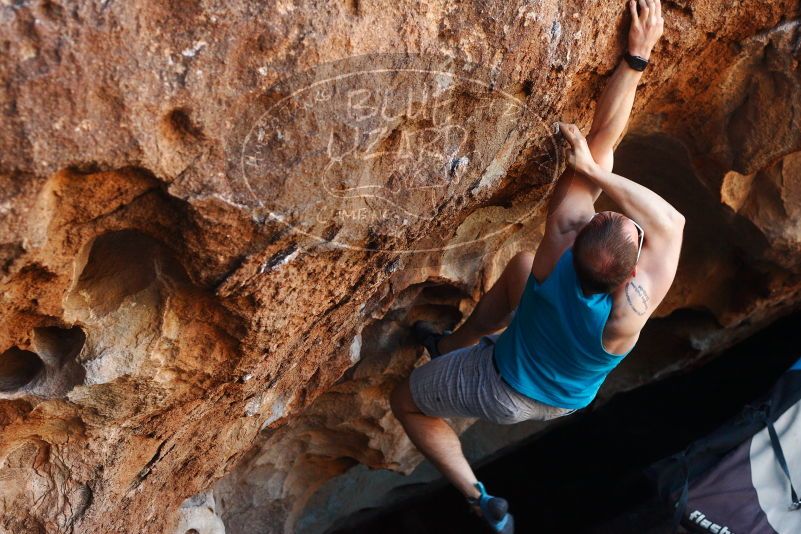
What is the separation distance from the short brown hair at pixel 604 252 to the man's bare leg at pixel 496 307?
1.49ft

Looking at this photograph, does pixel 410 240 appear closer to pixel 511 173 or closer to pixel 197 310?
pixel 511 173

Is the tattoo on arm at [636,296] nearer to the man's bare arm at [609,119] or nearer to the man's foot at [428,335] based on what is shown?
the man's bare arm at [609,119]

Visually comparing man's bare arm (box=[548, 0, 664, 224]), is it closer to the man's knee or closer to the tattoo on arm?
the tattoo on arm

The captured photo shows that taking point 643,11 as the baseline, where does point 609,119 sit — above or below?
below

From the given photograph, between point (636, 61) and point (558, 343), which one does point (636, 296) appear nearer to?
point (558, 343)

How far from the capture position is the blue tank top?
1.79 metres

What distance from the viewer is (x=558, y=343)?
195 cm

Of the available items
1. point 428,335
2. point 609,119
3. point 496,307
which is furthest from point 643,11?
point 428,335

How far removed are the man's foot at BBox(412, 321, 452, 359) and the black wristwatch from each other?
111 cm

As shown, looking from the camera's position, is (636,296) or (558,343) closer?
(636,296)

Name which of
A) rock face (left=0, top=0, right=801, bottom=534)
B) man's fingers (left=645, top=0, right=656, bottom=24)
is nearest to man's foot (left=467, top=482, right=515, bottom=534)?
rock face (left=0, top=0, right=801, bottom=534)

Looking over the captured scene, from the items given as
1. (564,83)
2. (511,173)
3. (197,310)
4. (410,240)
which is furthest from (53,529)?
(564,83)

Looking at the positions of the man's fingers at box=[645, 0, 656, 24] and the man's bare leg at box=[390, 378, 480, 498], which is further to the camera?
the man's bare leg at box=[390, 378, 480, 498]

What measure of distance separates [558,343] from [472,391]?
332 mm
